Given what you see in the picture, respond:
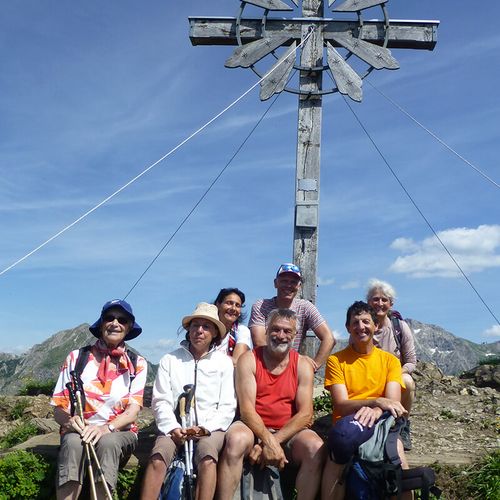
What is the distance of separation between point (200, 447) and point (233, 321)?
165 cm

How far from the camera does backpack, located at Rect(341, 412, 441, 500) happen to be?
4.92 meters

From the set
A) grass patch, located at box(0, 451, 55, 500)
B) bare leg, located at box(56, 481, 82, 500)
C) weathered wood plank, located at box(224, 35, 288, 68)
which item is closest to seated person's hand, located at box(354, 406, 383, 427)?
bare leg, located at box(56, 481, 82, 500)

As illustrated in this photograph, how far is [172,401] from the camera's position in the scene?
5.66 m

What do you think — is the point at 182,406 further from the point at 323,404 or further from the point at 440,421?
the point at 440,421

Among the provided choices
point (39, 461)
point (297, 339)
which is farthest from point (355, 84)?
point (39, 461)

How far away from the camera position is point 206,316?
5805 millimetres

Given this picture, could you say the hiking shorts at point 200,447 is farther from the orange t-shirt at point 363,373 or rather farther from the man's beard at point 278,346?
the orange t-shirt at point 363,373

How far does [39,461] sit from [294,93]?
5.40m

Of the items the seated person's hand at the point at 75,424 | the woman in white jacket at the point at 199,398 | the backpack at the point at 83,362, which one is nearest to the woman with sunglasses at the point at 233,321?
the woman in white jacket at the point at 199,398

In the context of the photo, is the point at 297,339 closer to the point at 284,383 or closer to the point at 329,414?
the point at 329,414

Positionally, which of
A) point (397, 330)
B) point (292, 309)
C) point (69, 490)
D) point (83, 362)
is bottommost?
point (69, 490)

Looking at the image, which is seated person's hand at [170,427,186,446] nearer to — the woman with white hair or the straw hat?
the straw hat

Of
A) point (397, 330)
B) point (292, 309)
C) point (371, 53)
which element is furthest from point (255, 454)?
point (371, 53)

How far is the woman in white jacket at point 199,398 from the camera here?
5172 mm
